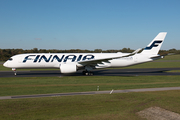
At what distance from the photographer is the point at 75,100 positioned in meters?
12.8

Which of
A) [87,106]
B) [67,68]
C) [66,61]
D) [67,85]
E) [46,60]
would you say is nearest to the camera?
[87,106]

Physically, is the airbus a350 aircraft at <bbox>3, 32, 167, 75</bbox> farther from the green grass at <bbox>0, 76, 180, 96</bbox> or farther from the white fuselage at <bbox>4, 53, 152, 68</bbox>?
the green grass at <bbox>0, 76, 180, 96</bbox>

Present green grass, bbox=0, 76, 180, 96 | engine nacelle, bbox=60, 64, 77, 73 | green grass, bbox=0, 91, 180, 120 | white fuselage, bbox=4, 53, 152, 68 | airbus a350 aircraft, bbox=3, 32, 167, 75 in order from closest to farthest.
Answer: green grass, bbox=0, 91, 180, 120
green grass, bbox=0, 76, 180, 96
engine nacelle, bbox=60, 64, 77, 73
airbus a350 aircraft, bbox=3, 32, 167, 75
white fuselage, bbox=4, 53, 152, 68

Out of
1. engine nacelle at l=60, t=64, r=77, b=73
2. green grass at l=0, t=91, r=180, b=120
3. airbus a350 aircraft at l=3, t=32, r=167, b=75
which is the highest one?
airbus a350 aircraft at l=3, t=32, r=167, b=75

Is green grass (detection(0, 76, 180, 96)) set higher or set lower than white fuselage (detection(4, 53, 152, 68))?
lower

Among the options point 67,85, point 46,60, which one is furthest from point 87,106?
point 46,60

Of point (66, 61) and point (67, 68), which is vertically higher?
point (66, 61)

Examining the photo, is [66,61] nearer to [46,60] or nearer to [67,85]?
[46,60]

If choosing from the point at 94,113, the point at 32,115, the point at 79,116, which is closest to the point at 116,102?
the point at 94,113

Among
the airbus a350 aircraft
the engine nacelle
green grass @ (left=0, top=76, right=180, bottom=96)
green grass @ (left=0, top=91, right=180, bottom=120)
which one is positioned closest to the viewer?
green grass @ (left=0, top=91, right=180, bottom=120)

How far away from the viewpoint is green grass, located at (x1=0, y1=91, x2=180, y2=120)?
9609mm

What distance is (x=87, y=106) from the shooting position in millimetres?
11406

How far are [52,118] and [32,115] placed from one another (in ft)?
4.43

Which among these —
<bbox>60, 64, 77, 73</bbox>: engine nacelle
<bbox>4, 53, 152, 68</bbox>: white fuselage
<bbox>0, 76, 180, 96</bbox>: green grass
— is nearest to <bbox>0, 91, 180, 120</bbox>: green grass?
<bbox>0, 76, 180, 96</bbox>: green grass
